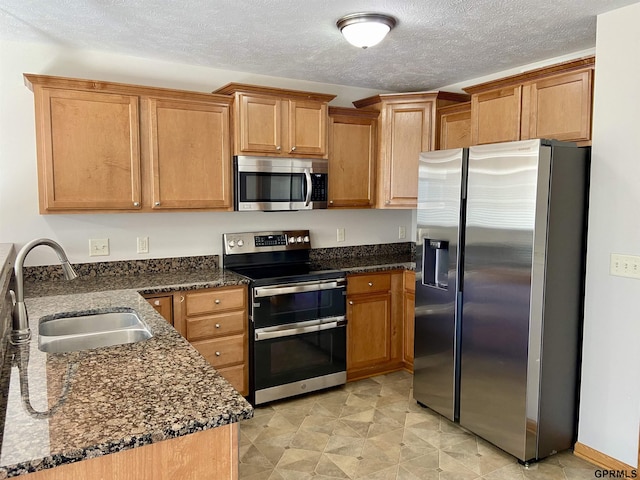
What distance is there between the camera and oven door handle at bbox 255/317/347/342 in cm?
322

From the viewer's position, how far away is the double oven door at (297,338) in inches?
127

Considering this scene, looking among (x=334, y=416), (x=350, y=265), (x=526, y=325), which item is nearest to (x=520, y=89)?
(x=526, y=325)

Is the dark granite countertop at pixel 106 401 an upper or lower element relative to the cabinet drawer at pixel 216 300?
upper

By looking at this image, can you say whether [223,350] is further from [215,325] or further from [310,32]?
[310,32]

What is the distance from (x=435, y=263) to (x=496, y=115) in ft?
3.47

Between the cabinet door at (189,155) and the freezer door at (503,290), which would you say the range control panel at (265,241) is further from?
the freezer door at (503,290)

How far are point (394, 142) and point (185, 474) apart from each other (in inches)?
122

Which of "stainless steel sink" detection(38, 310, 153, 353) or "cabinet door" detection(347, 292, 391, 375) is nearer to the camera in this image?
"stainless steel sink" detection(38, 310, 153, 353)

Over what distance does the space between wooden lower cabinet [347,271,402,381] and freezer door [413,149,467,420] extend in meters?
0.56

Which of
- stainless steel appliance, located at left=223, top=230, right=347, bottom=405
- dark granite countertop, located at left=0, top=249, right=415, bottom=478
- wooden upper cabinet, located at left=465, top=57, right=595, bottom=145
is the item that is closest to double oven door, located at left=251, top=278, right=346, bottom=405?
stainless steel appliance, located at left=223, top=230, right=347, bottom=405

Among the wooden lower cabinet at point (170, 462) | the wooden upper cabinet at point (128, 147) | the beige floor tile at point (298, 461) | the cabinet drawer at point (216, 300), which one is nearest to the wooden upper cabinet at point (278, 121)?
the wooden upper cabinet at point (128, 147)

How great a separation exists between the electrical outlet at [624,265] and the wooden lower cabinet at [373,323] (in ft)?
5.26

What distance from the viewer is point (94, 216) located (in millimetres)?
3217

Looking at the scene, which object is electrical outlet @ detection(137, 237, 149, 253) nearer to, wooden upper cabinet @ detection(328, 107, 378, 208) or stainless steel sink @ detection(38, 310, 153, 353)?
stainless steel sink @ detection(38, 310, 153, 353)
